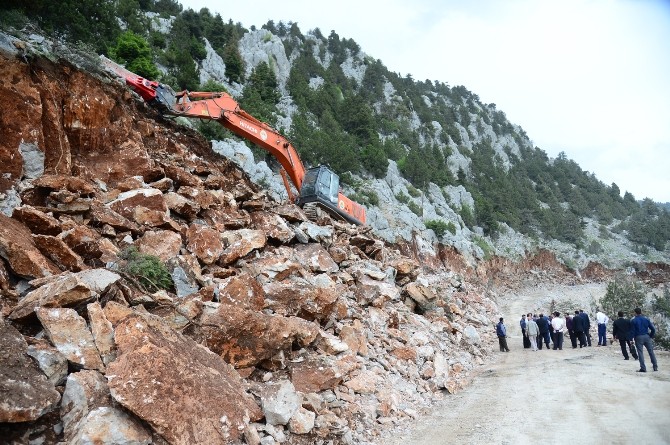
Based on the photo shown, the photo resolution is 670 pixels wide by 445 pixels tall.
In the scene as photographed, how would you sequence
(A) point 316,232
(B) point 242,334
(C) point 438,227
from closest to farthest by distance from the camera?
(B) point 242,334, (A) point 316,232, (C) point 438,227

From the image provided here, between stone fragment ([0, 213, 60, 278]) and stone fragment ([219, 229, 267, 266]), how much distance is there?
10.4 feet

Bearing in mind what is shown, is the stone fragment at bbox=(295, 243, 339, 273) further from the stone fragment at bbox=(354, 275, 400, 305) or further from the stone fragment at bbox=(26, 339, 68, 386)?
the stone fragment at bbox=(26, 339, 68, 386)

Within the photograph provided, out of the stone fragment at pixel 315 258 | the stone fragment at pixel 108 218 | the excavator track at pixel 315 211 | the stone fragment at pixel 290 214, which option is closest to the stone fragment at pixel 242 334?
the stone fragment at pixel 108 218

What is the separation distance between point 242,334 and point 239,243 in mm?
3171

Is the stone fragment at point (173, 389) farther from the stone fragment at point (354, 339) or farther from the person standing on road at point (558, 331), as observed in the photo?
the person standing on road at point (558, 331)

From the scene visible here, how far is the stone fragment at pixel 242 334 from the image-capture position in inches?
222

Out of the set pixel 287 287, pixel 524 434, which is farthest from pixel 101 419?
pixel 524 434

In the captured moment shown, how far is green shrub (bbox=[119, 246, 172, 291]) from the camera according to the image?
614 centimetres

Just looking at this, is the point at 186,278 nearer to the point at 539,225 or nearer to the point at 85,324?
the point at 85,324

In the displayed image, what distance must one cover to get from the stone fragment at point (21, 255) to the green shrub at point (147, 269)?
98cm

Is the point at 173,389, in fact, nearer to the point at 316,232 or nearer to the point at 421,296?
the point at 316,232

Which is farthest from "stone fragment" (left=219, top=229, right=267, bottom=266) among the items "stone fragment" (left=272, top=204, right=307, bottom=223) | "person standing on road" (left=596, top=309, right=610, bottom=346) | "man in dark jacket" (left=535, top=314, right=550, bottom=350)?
"person standing on road" (left=596, top=309, right=610, bottom=346)

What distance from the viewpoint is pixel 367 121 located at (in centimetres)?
3891

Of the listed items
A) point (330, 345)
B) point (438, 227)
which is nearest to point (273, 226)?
point (330, 345)
